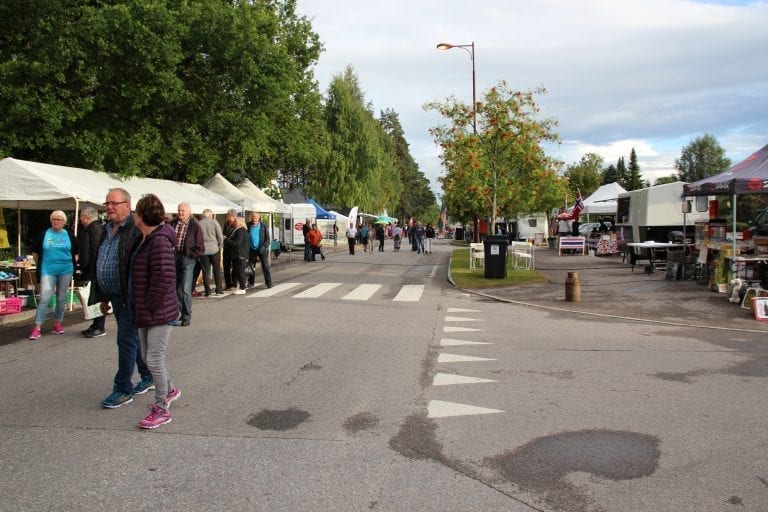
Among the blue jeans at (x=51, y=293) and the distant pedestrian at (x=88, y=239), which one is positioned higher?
the distant pedestrian at (x=88, y=239)

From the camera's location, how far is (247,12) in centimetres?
1709

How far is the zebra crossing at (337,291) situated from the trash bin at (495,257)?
2.00m

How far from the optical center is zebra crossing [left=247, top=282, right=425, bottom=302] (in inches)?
543

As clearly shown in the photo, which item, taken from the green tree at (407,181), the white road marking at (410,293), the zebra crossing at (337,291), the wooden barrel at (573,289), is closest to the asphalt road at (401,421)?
the wooden barrel at (573,289)

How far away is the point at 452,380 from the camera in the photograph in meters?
6.50

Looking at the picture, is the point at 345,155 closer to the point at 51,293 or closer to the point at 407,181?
the point at 51,293

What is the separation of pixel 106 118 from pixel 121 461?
46.2ft

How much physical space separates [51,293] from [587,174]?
232 ft

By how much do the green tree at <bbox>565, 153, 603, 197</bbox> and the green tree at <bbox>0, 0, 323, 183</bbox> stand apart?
57.4m

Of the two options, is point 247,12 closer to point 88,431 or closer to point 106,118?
point 106,118

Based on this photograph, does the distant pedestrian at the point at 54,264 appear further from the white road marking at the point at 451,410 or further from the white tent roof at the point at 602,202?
the white tent roof at the point at 602,202

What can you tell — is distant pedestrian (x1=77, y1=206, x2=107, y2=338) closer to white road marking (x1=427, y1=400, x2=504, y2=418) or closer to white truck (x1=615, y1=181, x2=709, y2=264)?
white road marking (x1=427, y1=400, x2=504, y2=418)

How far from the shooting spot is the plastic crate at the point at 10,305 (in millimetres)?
10125

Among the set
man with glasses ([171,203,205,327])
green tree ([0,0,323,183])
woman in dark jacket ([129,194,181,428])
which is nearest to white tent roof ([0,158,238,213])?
green tree ([0,0,323,183])
